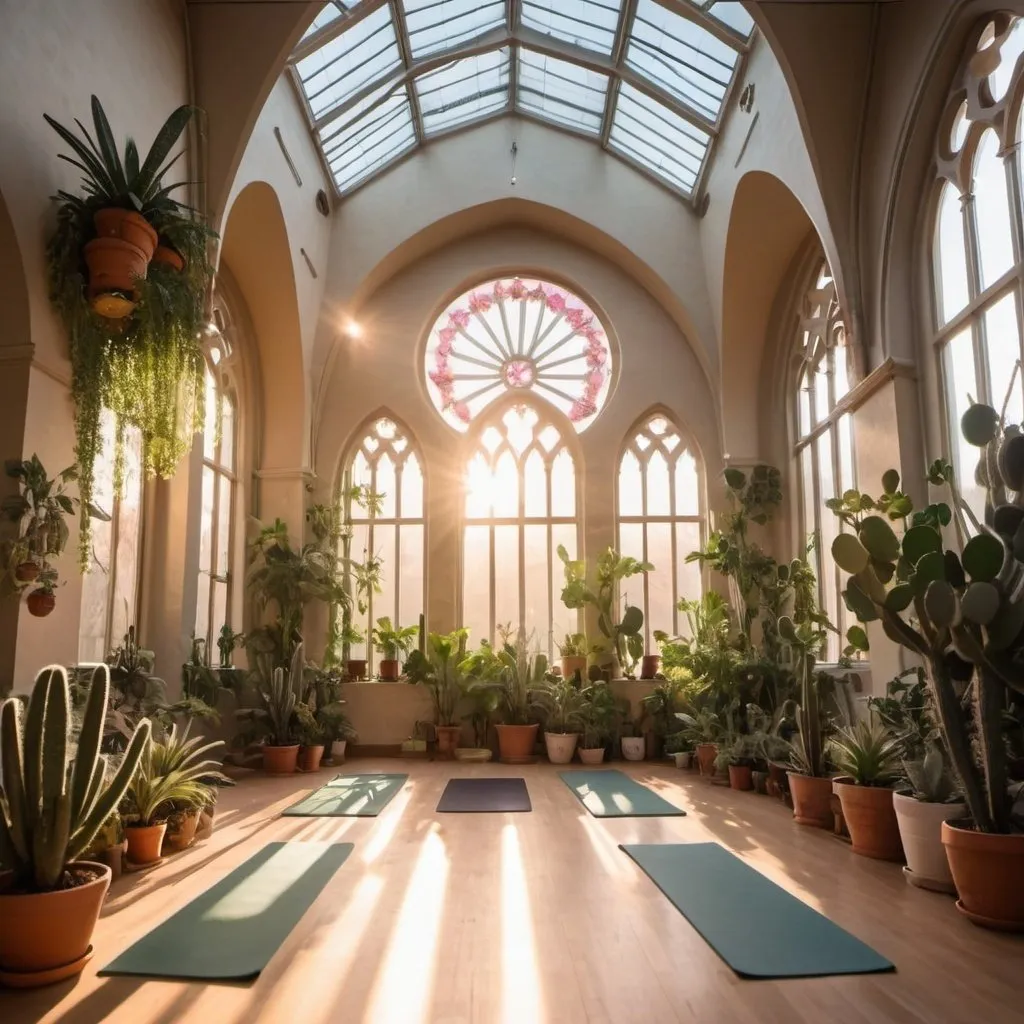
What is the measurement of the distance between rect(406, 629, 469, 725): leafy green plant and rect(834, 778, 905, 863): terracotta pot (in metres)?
4.59

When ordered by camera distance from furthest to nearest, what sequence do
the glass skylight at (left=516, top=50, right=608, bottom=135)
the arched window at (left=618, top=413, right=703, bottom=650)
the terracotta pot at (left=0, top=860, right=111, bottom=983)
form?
the arched window at (left=618, top=413, right=703, bottom=650)
the glass skylight at (left=516, top=50, right=608, bottom=135)
the terracotta pot at (left=0, top=860, right=111, bottom=983)

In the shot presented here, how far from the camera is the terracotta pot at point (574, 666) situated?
28.7ft

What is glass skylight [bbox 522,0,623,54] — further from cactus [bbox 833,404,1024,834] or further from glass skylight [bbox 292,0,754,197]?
cactus [bbox 833,404,1024,834]

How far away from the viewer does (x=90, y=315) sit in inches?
182

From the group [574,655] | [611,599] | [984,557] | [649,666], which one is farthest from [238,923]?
[649,666]

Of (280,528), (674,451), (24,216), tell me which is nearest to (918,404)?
(674,451)

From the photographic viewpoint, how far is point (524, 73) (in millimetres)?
9188

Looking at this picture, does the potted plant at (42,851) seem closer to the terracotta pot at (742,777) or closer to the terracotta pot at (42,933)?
the terracotta pot at (42,933)

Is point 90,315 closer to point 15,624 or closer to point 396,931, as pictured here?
point 15,624

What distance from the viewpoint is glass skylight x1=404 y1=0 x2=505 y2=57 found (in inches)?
307

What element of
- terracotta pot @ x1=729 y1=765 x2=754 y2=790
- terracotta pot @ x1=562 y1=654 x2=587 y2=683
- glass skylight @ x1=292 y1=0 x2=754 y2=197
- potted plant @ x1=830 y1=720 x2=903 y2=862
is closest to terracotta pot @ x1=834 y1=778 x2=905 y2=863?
potted plant @ x1=830 y1=720 x2=903 y2=862

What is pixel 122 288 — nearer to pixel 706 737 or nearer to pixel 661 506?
pixel 706 737

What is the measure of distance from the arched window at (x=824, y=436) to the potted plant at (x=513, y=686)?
108 inches

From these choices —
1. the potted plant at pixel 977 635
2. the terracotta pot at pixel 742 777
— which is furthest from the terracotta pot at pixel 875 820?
the terracotta pot at pixel 742 777
